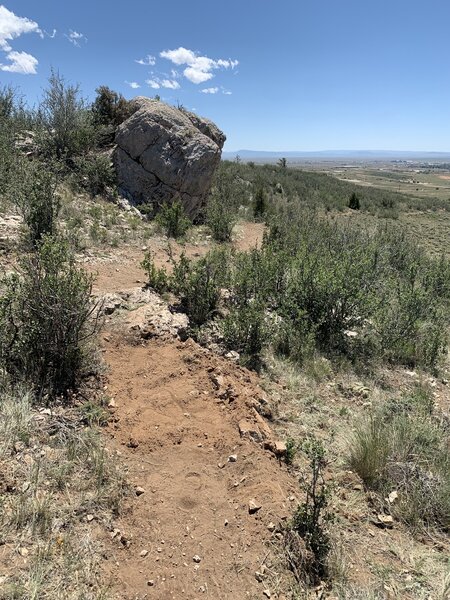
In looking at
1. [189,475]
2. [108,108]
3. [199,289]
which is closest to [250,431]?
[189,475]

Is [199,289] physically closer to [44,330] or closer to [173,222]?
[44,330]

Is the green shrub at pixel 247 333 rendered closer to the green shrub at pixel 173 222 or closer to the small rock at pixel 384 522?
the small rock at pixel 384 522

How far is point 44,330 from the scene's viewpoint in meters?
3.88

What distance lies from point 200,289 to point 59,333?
2221 millimetres

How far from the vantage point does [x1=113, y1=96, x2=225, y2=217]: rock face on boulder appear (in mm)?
11141

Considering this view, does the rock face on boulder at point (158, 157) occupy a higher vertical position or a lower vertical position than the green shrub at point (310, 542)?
higher

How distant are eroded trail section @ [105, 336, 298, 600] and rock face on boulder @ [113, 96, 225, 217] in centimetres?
744

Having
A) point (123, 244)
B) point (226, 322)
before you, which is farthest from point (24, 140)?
point (226, 322)

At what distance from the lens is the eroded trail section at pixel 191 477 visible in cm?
246

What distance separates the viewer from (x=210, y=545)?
2637 mm

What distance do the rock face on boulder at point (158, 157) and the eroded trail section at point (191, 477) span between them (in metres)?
7.44

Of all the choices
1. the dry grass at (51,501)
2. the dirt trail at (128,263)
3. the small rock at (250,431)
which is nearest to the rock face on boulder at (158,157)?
the dirt trail at (128,263)

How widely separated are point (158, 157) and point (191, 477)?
9610 millimetres

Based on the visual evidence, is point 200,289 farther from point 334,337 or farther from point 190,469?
point 190,469
